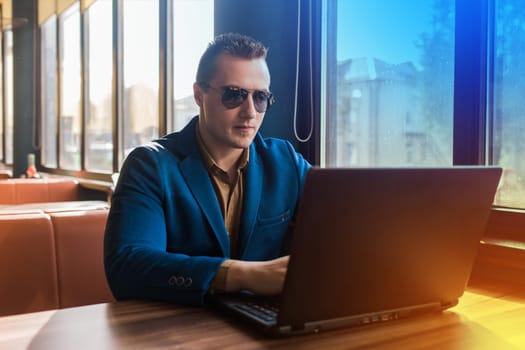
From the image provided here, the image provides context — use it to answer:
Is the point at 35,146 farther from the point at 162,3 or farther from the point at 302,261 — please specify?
the point at 302,261

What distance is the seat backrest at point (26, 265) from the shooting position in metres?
1.71

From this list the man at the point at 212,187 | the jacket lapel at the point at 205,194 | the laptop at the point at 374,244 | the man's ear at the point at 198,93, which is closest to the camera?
the laptop at the point at 374,244

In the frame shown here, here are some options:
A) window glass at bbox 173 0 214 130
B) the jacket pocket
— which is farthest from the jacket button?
window glass at bbox 173 0 214 130

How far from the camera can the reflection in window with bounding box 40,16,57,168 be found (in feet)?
22.7

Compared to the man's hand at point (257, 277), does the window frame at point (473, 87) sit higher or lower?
higher

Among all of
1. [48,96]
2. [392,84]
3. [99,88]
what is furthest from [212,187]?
[48,96]

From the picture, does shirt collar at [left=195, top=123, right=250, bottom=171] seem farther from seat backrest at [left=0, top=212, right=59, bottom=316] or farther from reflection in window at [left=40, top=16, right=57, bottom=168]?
reflection in window at [left=40, top=16, right=57, bottom=168]

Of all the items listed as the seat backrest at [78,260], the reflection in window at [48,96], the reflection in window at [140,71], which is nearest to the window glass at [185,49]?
the reflection in window at [140,71]

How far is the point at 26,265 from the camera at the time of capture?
1.74 metres

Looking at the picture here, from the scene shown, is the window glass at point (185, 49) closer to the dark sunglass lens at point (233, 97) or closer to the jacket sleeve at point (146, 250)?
the dark sunglass lens at point (233, 97)

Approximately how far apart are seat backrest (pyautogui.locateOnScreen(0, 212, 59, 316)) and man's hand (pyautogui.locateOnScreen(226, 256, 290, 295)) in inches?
36.9

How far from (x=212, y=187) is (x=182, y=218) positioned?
0.12 metres

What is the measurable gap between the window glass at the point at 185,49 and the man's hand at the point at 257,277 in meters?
2.48

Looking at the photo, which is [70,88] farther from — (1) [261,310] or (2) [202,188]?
(1) [261,310]
